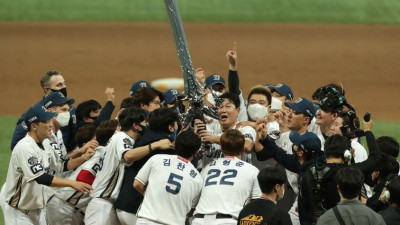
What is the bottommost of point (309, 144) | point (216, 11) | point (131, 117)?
point (216, 11)

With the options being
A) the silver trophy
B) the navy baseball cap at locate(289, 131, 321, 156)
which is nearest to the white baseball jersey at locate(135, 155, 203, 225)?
the silver trophy

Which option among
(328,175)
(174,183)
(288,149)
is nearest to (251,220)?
(328,175)

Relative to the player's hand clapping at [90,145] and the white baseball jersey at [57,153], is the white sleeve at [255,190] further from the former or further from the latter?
the white baseball jersey at [57,153]

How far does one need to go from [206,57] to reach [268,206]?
15.8 metres

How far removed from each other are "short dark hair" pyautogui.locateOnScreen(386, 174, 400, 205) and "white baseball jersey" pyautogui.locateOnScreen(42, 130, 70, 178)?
3.46 meters

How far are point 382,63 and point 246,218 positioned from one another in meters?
15.2

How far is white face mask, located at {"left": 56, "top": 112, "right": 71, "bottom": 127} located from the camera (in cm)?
821

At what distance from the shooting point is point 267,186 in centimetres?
614

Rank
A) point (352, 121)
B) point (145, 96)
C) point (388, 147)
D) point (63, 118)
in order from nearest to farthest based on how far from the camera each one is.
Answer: point (352, 121) < point (388, 147) < point (63, 118) < point (145, 96)

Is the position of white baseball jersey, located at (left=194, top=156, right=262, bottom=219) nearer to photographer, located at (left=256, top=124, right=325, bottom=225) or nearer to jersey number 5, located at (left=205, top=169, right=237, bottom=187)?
jersey number 5, located at (left=205, top=169, right=237, bottom=187)

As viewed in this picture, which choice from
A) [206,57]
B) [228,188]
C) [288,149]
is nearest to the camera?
[228,188]

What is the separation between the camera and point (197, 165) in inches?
306

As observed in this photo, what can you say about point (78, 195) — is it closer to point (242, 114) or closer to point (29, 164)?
point (29, 164)

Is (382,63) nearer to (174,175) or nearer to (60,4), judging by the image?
(60,4)
